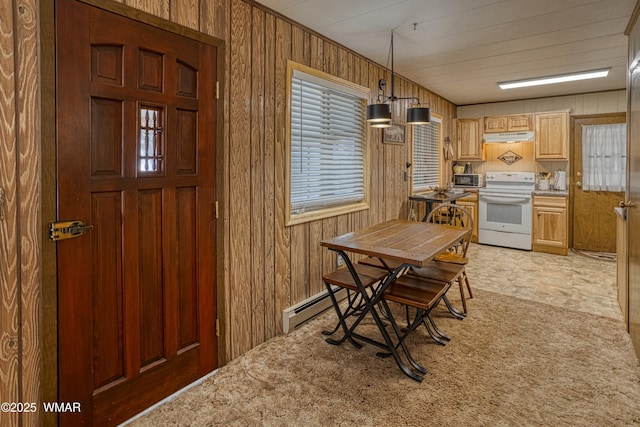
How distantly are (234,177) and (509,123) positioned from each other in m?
5.43

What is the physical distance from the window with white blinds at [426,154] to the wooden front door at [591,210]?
2153 mm

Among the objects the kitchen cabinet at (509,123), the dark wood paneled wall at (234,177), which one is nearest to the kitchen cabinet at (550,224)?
the kitchen cabinet at (509,123)

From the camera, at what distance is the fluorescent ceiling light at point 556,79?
4.30 metres

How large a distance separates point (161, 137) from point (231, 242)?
2.68ft

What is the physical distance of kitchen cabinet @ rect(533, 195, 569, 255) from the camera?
5.31 m

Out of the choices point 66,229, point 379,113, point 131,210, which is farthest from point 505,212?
point 66,229

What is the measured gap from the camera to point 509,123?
5.99m

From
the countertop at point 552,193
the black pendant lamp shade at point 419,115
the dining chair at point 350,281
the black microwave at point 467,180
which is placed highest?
the black pendant lamp shade at point 419,115

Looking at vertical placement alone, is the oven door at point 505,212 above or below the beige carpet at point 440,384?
above

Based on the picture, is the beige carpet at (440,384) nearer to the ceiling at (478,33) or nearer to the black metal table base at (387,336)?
the black metal table base at (387,336)

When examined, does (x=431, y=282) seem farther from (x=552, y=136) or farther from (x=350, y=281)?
(x=552, y=136)

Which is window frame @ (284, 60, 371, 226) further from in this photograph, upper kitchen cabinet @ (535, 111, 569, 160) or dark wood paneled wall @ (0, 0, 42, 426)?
upper kitchen cabinet @ (535, 111, 569, 160)

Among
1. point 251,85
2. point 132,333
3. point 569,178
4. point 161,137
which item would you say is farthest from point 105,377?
point 569,178

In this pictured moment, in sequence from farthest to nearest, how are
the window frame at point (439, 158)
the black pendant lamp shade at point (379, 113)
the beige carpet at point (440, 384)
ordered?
the window frame at point (439, 158)
the black pendant lamp shade at point (379, 113)
the beige carpet at point (440, 384)
